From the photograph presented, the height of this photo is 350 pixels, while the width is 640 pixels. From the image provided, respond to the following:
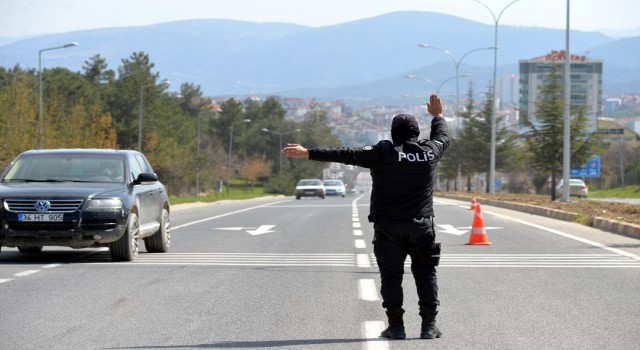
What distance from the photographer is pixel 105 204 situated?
48.1 ft

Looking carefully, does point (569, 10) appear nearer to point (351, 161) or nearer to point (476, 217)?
point (476, 217)

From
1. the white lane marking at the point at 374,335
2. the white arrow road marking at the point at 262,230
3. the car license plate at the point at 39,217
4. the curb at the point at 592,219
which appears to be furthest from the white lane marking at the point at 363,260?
the curb at the point at 592,219

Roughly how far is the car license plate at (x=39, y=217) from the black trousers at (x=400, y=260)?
700 centimetres

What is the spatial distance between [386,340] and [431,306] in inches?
17.0

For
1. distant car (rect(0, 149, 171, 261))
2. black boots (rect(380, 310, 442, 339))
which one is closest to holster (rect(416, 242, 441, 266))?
black boots (rect(380, 310, 442, 339))

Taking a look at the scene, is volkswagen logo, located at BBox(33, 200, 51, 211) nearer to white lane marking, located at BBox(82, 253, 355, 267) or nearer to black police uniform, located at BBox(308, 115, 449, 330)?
white lane marking, located at BBox(82, 253, 355, 267)

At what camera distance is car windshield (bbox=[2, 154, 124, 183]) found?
15.7 meters

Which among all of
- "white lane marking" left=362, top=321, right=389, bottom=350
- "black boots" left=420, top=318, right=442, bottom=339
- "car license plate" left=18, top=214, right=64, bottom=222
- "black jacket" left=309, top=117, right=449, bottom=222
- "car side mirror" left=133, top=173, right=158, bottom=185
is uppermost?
"black jacket" left=309, top=117, right=449, bottom=222

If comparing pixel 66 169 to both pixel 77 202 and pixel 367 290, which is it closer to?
pixel 77 202

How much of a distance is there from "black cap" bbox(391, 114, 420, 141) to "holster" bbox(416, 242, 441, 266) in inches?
31.9

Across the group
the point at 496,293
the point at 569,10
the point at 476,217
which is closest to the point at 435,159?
the point at 496,293

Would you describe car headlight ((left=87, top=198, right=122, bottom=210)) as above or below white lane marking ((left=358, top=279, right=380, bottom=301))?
above

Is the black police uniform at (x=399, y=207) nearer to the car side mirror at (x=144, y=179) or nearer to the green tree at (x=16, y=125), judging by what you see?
the car side mirror at (x=144, y=179)

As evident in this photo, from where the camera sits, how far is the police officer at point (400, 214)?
27.3ft
